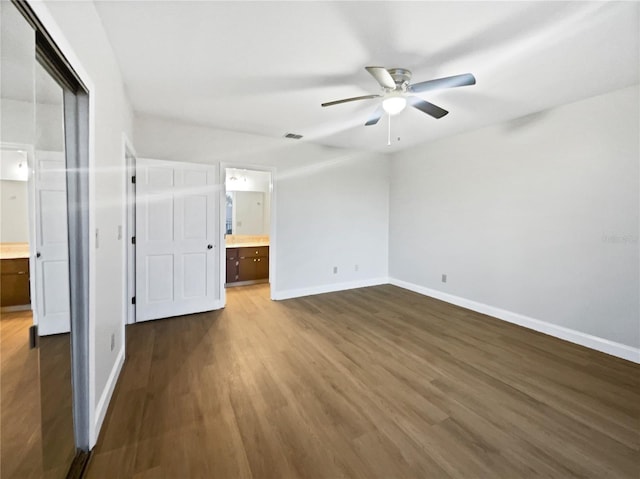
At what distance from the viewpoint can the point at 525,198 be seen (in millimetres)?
3412

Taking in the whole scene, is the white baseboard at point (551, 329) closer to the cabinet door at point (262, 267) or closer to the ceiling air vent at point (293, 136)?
the cabinet door at point (262, 267)

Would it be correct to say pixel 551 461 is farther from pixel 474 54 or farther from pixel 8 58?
pixel 8 58

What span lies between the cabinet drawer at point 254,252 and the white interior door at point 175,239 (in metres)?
1.48

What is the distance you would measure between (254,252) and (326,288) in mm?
1602

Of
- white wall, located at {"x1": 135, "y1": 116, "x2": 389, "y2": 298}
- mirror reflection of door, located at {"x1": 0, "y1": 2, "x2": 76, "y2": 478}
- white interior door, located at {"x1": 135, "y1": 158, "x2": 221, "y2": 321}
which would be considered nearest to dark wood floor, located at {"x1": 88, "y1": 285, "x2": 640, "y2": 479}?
mirror reflection of door, located at {"x1": 0, "y1": 2, "x2": 76, "y2": 478}

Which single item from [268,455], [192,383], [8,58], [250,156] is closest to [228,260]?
[250,156]

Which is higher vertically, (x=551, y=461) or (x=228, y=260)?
(x=228, y=260)

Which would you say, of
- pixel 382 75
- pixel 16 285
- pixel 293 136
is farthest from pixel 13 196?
pixel 293 136

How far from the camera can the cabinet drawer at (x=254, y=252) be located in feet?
17.5

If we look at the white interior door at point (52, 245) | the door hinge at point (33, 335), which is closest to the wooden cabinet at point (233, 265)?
the white interior door at point (52, 245)

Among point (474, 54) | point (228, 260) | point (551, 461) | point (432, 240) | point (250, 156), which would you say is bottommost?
Answer: point (551, 461)

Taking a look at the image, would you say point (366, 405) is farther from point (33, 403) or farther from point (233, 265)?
point (233, 265)

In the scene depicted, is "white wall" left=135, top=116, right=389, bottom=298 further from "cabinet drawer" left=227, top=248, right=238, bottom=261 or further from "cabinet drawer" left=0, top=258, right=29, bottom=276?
"cabinet drawer" left=0, top=258, right=29, bottom=276

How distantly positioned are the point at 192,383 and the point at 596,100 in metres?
4.55
